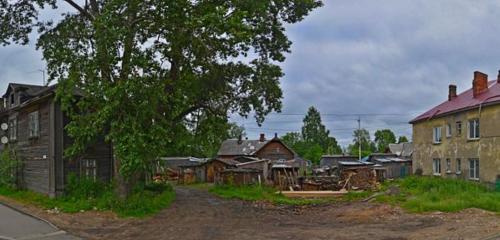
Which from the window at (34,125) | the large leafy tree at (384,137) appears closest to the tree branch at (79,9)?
the window at (34,125)

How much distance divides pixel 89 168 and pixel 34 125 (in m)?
4.31

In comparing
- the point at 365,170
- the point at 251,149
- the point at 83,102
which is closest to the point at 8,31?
the point at 83,102

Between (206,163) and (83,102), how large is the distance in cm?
3769

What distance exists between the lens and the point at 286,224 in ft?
68.3

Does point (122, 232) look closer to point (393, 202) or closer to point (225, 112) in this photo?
point (225, 112)

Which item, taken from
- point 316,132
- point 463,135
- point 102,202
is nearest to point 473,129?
point 463,135

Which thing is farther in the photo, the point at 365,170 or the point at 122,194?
the point at 365,170

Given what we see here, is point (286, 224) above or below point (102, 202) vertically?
below

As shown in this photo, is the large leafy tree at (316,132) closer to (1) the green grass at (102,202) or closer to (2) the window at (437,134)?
(2) the window at (437,134)

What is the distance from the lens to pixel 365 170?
141 ft

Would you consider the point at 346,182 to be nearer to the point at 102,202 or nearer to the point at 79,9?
the point at 102,202

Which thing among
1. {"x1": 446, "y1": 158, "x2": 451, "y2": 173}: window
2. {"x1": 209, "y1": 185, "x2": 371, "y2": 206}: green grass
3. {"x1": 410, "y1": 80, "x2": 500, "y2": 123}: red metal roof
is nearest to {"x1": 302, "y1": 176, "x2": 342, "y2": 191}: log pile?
{"x1": 209, "y1": 185, "x2": 371, "y2": 206}: green grass

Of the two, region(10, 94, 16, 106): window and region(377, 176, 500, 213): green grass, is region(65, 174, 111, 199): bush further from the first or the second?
region(377, 176, 500, 213): green grass

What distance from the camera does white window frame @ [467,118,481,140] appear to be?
36.9 m
